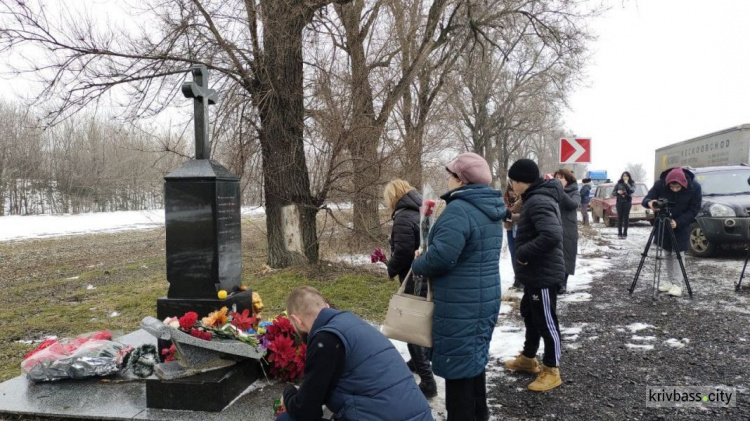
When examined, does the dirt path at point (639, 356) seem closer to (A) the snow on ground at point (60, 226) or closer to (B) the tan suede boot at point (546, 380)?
(B) the tan suede boot at point (546, 380)

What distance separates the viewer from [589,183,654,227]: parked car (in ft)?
63.5

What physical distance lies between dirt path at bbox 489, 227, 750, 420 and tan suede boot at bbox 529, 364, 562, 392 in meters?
0.06

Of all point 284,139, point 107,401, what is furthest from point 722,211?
point 107,401

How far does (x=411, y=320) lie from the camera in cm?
347

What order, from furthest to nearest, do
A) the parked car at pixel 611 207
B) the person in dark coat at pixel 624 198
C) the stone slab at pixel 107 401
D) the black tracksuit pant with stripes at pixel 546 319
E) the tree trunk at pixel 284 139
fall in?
the parked car at pixel 611 207
the person in dark coat at pixel 624 198
the tree trunk at pixel 284 139
the black tracksuit pant with stripes at pixel 546 319
the stone slab at pixel 107 401

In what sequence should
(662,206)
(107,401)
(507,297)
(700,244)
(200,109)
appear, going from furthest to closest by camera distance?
(700,244), (507,297), (662,206), (200,109), (107,401)

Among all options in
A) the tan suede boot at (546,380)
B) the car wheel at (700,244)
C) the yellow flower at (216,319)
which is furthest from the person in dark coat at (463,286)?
the car wheel at (700,244)

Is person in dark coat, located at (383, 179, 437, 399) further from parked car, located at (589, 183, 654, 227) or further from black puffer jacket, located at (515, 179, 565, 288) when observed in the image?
parked car, located at (589, 183, 654, 227)

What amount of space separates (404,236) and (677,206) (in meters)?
5.12

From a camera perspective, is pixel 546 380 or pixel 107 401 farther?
pixel 546 380

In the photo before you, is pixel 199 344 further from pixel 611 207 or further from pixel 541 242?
pixel 611 207

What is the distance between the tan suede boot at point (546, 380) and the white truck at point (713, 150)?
13655 mm

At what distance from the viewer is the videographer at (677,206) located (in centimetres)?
750

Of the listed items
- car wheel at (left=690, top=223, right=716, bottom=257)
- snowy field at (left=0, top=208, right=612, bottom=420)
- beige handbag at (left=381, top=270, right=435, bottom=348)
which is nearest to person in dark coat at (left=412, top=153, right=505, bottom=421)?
beige handbag at (left=381, top=270, right=435, bottom=348)
